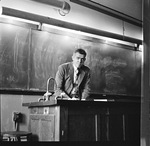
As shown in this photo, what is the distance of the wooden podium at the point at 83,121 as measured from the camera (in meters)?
1.50

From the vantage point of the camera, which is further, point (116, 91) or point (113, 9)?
point (116, 91)

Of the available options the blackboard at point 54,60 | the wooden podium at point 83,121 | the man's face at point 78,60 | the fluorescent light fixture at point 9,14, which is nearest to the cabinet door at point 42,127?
the wooden podium at point 83,121

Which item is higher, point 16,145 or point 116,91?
point 116,91

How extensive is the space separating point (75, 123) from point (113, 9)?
818mm

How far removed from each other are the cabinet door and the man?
0.25m

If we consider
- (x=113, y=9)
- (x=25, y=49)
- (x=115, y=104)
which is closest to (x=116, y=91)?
(x=115, y=104)

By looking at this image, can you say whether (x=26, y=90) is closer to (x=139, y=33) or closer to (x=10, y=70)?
(x=10, y=70)

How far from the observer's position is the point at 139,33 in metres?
1.82

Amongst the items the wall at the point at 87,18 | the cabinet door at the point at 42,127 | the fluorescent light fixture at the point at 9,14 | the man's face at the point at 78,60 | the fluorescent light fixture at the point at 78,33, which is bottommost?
the cabinet door at the point at 42,127

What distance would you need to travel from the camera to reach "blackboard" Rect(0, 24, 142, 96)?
164cm

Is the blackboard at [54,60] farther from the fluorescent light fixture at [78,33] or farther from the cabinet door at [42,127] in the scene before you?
the cabinet door at [42,127]

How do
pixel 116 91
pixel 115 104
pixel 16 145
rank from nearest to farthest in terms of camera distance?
pixel 16 145, pixel 115 104, pixel 116 91

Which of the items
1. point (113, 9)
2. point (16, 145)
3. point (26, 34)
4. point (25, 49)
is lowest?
point (16, 145)

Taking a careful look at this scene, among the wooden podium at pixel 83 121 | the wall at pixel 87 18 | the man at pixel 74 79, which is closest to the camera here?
the wooden podium at pixel 83 121
